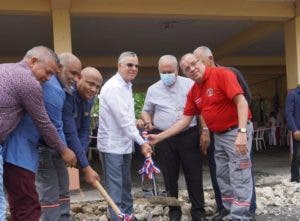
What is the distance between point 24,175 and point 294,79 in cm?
672

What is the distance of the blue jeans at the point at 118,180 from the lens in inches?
166

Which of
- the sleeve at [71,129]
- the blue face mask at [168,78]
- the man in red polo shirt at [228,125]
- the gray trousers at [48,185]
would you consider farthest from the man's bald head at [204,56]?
the gray trousers at [48,185]

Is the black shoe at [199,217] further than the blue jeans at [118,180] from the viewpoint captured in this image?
Yes

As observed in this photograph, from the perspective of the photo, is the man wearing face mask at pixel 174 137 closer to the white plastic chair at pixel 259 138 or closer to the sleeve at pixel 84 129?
the sleeve at pixel 84 129

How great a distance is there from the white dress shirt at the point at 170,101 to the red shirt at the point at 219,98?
58cm

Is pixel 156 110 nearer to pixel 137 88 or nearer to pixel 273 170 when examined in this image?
pixel 273 170

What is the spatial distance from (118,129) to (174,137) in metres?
0.86

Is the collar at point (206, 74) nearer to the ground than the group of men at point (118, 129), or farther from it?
farther from it

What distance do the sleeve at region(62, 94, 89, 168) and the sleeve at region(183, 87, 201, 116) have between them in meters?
1.39

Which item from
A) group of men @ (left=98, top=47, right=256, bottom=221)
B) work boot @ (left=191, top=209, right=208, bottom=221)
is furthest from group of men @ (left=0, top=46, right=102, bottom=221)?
work boot @ (left=191, top=209, right=208, bottom=221)

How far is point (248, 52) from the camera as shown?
1441 centimetres

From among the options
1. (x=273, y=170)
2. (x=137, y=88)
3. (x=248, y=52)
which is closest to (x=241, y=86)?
(x=273, y=170)

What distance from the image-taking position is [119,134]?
436cm

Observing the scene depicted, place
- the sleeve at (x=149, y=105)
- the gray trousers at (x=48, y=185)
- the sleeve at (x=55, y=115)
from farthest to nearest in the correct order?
the sleeve at (x=149, y=105), the gray trousers at (x=48, y=185), the sleeve at (x=55, y=115)
